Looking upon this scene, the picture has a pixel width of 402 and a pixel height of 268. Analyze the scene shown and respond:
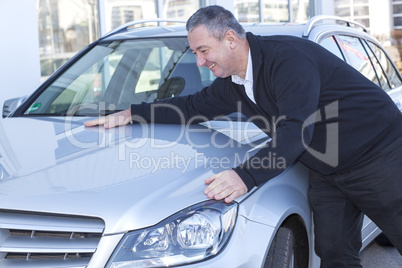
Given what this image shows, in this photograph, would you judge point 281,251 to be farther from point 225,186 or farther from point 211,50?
point 211,50

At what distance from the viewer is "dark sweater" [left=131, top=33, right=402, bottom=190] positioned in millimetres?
2660

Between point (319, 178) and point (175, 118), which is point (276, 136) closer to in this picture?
point (319, 178)

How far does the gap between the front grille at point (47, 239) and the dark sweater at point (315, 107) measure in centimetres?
78

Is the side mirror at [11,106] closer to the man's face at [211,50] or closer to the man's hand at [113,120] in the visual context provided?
the man's hand at [113,120]

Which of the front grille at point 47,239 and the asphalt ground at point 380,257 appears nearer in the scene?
the front grille at point 47,239

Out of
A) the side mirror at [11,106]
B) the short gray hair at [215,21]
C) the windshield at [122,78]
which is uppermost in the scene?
the short gray hair at [215,21]

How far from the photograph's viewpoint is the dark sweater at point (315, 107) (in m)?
2.66

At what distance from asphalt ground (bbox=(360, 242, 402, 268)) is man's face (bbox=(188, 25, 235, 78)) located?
2071 millimetres

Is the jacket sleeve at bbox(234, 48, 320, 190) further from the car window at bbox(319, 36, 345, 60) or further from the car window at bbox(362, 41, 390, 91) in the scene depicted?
the car window at bbox(362, 41, 390, 91)

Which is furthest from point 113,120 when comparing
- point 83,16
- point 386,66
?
point 83,16

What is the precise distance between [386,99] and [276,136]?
2.25ft

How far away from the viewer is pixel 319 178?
3.04 m

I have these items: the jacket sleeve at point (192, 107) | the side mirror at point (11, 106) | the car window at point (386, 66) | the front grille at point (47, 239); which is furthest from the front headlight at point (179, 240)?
the car window at point (386, 66)

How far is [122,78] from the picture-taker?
13.6 feet
